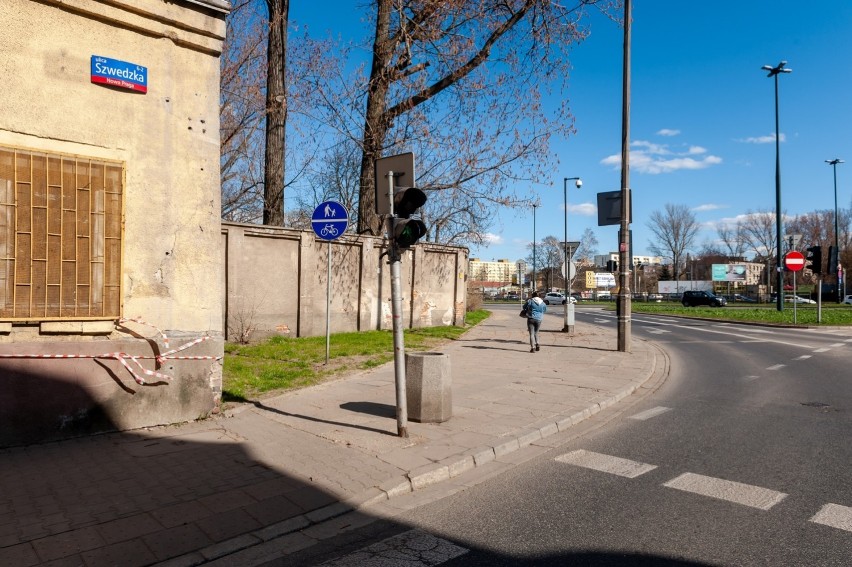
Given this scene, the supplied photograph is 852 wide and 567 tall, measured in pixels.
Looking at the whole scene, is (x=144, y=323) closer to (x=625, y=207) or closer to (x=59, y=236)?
(x=59, y=236)

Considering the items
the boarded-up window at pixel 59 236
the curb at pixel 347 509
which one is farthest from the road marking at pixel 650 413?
the boarded-up window at pixel 59 236

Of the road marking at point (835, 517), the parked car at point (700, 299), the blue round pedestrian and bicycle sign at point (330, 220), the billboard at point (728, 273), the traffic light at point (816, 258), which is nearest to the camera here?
the road marking at point (835, 517)

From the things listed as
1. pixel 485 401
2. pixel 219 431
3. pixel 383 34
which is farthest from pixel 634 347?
pixel 219 431

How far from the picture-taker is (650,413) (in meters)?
7.89

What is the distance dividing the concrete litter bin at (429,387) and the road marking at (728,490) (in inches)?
107

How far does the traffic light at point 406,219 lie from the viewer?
5.87m

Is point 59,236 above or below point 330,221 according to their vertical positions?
below

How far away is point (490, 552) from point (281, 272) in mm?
11174

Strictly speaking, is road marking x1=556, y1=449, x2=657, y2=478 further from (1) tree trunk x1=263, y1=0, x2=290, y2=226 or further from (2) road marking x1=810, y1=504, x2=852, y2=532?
(1) tree trunk x1=263, y1=0, x2=290, y2=226

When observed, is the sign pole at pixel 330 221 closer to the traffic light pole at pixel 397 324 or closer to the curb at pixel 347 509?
the traffic light pole at pixel 397 324

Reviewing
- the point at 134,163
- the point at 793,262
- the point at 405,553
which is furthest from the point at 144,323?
the point at 793,262

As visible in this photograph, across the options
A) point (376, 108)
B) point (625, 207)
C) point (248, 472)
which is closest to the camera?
point (248, 472)

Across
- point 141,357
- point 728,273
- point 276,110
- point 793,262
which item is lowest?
point 141,357

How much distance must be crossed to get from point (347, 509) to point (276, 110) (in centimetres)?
1257
